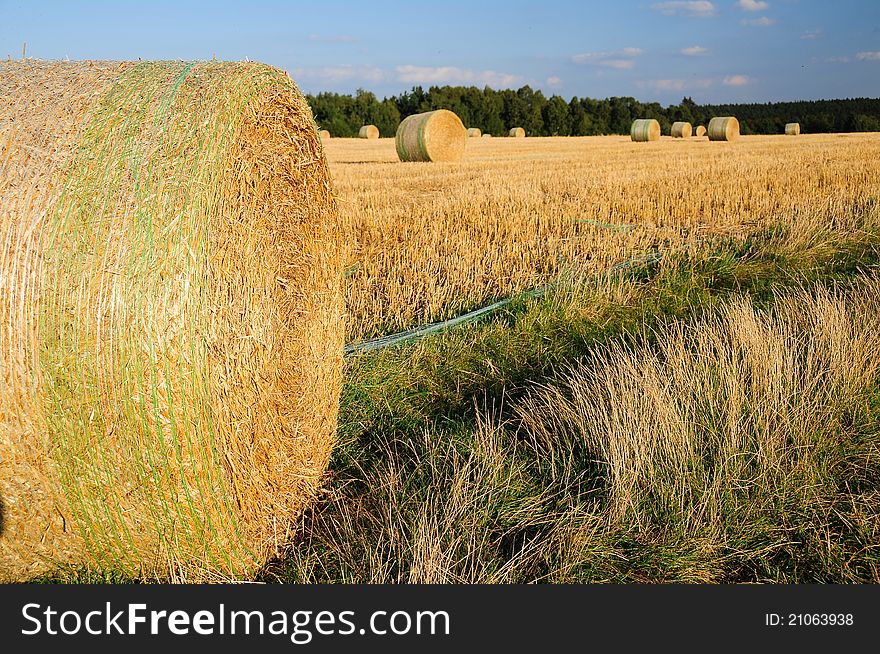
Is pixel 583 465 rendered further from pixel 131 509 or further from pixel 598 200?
pixel 598 200

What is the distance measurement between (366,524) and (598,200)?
882 cm

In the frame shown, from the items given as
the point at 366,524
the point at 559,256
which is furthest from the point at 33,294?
the point at 559,256

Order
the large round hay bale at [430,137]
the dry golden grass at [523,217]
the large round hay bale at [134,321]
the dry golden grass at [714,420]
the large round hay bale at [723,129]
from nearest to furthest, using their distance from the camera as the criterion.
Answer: the large round hay bale at [134,321] < the dry golden grass at [714,420] < the dry golden grass at [523,217] < the large round hay bale at [430,137] < the large round hay bale at [723,129]

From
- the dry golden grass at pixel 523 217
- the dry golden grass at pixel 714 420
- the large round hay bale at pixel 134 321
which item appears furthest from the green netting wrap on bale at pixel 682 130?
the large round hay bale at pixel 134 321

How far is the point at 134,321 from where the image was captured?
2.57 m

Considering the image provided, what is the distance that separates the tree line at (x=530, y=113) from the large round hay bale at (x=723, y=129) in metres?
25.0

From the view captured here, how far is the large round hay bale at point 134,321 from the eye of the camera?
8.46ft

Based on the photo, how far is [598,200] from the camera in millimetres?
11344

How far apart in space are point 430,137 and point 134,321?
19902 mm

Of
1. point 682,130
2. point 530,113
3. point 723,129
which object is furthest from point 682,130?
point 530,113

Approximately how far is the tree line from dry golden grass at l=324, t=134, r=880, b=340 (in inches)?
1543

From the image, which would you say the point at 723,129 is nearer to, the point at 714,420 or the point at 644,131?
the point at 644,131

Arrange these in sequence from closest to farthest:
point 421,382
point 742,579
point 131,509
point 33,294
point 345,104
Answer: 1. point 33,294
2. point 131,509
3. point 742,579
4. point 421,382
5. point 345,104

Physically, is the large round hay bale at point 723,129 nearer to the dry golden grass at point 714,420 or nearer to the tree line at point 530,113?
the tree line at point 530,113
